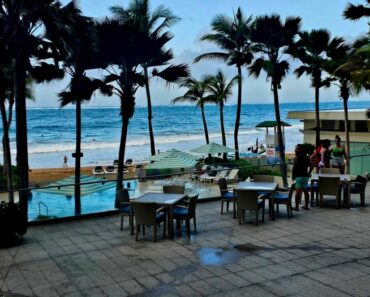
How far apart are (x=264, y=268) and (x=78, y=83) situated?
9.05 meters

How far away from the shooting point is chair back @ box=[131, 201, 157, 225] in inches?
308

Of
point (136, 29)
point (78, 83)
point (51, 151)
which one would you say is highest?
point (136, 29)

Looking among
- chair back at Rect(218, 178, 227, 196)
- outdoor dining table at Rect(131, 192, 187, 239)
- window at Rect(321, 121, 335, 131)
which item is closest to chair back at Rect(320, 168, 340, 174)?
chair back at Rect(218, 178, 227, 196)

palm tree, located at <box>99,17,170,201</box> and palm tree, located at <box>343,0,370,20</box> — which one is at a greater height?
palm tree, located at <box>343,0,370,20</box>

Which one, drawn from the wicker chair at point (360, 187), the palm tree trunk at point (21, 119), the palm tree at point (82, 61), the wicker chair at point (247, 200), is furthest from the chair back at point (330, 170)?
the palm tree trunk at point (21, 119)

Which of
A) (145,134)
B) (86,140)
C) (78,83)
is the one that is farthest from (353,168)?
(145,134)

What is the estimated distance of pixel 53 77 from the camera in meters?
13.3

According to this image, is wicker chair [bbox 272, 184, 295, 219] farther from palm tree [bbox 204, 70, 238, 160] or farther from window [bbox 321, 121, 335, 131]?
palm tree [bbox 204, 70, 238, 160]

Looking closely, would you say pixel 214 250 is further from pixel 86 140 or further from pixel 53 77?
pixel 86 140

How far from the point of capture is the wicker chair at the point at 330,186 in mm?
10344

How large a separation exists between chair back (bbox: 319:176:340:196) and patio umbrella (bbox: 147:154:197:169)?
6.18m

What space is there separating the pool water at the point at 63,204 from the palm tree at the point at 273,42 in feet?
35.1

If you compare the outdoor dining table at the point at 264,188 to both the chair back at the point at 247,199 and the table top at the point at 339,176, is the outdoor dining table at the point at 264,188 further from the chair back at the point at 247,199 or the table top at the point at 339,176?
the table top at the point at 339,176

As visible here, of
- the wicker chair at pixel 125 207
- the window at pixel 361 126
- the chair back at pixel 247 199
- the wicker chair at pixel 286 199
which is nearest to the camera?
the wicker chair at pixel 125 207
